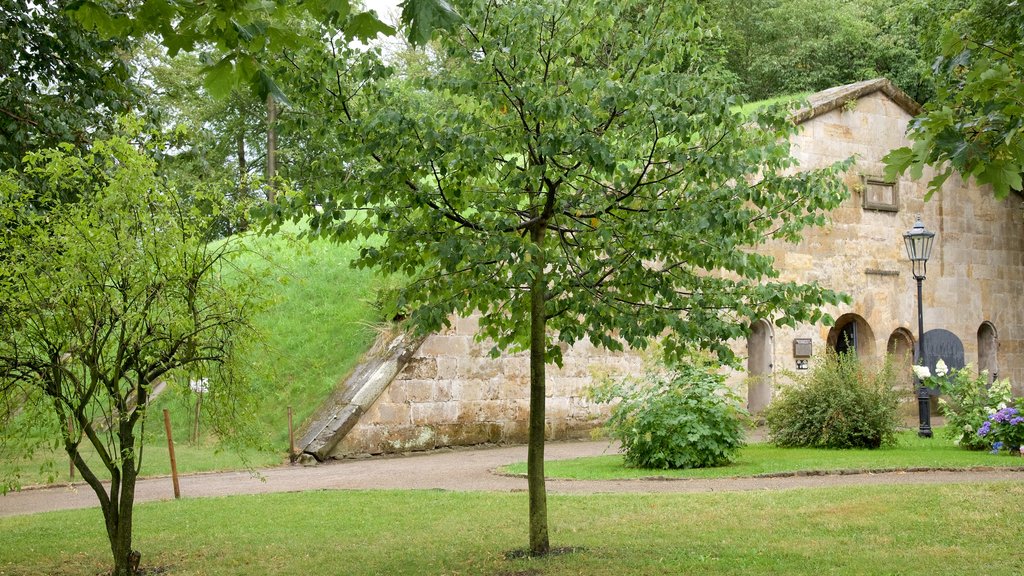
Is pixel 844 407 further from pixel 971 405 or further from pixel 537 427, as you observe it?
pixel 537 427

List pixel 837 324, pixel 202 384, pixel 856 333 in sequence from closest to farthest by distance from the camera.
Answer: pixel 202 384 → pixel 837 324 → pixel 856 333

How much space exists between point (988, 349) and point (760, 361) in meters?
7.74

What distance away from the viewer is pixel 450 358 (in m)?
19.4

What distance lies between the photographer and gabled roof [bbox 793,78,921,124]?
24.3 metres

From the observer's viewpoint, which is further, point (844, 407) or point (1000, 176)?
point (844, 407)

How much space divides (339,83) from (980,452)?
12.1 m

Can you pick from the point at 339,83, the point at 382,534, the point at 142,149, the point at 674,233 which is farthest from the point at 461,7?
the point at 382,534

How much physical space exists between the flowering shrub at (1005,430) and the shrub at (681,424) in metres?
3.67

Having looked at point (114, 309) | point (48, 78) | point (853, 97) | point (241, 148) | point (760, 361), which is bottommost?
point (760, 361)

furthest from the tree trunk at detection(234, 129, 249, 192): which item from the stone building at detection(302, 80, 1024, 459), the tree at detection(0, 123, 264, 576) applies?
the tree at detection(0, 123, 264, 576)

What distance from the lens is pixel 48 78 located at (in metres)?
11.9

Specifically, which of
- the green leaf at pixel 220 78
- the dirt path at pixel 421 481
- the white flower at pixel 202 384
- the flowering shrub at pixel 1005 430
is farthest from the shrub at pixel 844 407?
the green leaf at pixel 220 78

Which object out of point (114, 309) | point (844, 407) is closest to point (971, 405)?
point (844, 407)

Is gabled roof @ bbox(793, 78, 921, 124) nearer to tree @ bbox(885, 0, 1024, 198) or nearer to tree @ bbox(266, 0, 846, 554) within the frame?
tree @ bbox(266, 0, 846, 554)
